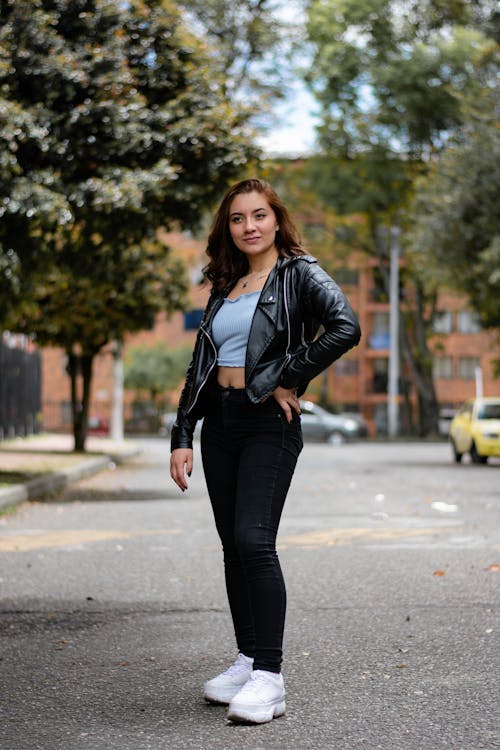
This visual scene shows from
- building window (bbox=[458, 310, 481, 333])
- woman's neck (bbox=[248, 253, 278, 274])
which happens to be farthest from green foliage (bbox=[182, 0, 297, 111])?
building window (bbox=[458, 310, 481, 333])

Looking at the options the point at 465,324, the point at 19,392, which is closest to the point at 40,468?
the point at 19,392

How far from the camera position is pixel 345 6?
126 feet

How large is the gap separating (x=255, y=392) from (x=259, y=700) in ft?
3.50

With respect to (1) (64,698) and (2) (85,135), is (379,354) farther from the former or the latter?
(1) (64,698)

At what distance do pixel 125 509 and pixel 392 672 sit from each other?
352 inches

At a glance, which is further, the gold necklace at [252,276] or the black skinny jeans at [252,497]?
the gold necklace at [252,276]

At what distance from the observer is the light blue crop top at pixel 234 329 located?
4426 millimetres

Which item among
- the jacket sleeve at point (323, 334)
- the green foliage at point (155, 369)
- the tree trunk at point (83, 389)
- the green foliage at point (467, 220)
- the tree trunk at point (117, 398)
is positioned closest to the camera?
the jacket sleeve at point (323, 334)

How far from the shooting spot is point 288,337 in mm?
4375

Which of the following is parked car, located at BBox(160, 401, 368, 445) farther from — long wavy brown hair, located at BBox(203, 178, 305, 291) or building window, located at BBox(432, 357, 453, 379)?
long wavy brown hair, located at BBox(203, 178, 305, 291)

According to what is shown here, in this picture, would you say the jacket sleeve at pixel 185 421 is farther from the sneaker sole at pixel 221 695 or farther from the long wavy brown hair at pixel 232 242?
the sneaker sole at pixel 221 695

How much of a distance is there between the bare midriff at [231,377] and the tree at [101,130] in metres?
9.25

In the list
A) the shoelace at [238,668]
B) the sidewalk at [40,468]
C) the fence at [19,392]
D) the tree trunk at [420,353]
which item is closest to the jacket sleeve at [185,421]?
the shoelace at [238,668]

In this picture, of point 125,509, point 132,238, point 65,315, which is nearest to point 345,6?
point 65,315
